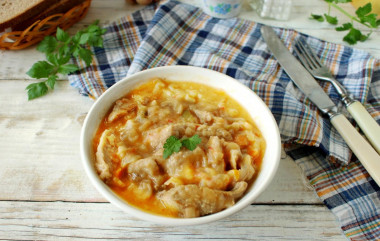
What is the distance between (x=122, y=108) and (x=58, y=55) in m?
1.44

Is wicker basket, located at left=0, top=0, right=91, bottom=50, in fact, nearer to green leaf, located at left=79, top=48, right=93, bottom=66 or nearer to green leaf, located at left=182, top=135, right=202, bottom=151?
green leaf, located at left=79, top=48, right=93, bottom=66

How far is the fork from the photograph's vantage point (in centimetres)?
271

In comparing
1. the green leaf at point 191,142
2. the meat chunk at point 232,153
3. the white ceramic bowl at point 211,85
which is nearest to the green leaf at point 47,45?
the white ceramic bowl at point 211,85

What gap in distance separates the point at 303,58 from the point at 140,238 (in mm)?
2256

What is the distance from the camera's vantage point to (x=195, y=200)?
1996 millimetres

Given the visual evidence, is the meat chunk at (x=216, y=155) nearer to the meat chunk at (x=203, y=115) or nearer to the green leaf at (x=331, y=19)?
the meat chunk at (x=203, y=115)

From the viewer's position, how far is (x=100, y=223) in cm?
244

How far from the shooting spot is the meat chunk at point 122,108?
2520 millimetres

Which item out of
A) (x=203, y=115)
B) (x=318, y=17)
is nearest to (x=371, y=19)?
(x=318, y=17)

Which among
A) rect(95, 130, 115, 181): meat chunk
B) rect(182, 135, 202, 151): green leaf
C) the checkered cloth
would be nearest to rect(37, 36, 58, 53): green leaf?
the checkered cloth

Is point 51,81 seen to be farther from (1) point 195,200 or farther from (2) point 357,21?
(2) point 357,21

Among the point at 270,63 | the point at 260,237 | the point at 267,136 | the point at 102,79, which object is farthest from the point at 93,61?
the point at 260,237

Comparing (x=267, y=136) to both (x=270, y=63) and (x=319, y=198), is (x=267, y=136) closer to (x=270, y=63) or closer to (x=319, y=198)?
(x=319, y=198)

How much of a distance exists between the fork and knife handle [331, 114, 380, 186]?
0.10m
